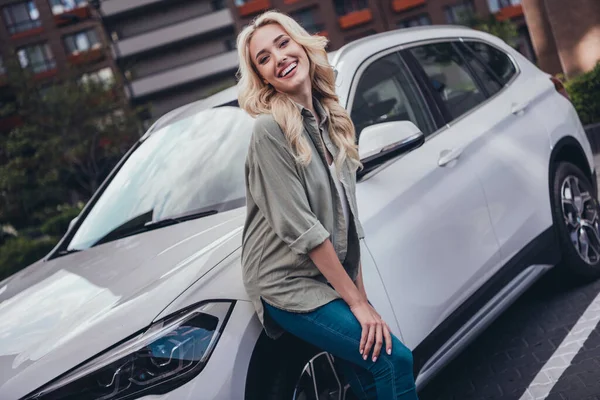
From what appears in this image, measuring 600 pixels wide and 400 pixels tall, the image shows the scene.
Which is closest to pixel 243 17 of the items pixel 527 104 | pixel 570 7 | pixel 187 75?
pixel 187 75

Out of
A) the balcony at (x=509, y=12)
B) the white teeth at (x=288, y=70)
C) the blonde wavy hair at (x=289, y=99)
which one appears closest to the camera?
the blonde wavy hair at (x=289, y=99)

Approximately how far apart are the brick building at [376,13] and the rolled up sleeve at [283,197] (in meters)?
45.3

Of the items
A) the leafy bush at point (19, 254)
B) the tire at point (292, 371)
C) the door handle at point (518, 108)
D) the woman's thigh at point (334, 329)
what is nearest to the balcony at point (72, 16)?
the leafy bush at point (19, 254)

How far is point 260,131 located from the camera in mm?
2016

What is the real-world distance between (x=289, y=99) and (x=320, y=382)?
982mm

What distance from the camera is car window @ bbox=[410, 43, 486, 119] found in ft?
12.0

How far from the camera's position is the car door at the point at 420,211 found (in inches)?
106

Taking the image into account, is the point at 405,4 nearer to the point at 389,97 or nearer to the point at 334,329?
the point at 389,97

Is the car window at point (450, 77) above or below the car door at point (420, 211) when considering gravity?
above

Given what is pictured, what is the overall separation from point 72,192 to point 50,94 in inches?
512

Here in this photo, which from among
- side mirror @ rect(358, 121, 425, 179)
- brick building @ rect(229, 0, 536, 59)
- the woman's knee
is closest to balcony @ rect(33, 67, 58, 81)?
brick building @ rect(229, 0, 536, 59)

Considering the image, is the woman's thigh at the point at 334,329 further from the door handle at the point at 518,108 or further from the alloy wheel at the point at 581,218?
the alloy wheel at the point at 581,218

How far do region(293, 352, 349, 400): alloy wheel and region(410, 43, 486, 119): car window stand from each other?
169 cm

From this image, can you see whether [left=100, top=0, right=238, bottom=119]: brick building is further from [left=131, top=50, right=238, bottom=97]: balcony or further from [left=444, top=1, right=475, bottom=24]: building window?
[left=444, top=1, right=475, bottom=24]: building window
